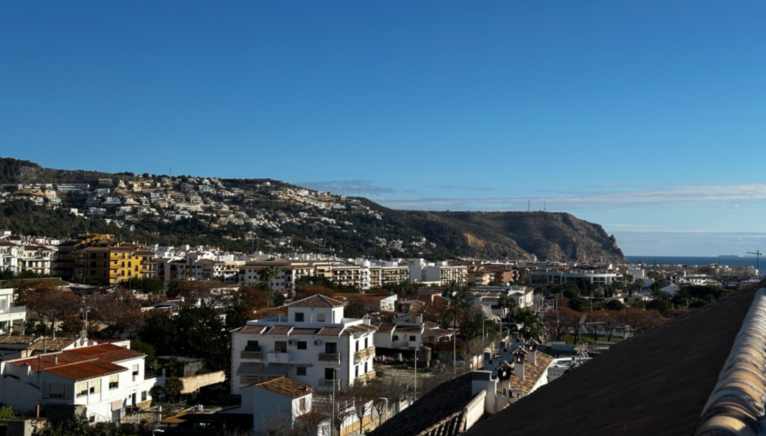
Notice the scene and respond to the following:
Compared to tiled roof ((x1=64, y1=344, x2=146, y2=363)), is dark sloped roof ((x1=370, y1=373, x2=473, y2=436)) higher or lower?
higher

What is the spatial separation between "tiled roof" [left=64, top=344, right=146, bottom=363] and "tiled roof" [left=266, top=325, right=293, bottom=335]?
24.1 feet

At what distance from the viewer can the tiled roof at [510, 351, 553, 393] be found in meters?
17.4

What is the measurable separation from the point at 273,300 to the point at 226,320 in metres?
21.4

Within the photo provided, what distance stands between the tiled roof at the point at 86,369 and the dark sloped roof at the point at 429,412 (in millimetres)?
19029

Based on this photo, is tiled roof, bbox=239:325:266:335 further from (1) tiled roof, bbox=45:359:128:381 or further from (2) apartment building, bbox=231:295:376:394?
(1) tiled roof, bbox=45:359:128:381

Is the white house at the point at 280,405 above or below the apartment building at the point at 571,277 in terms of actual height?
below

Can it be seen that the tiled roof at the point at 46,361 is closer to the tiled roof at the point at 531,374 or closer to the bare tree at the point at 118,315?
the bare tree at the point at 118,315

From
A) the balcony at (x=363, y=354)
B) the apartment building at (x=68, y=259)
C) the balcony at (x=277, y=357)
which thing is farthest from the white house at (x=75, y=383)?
the apartment building at (x=68, y=259)

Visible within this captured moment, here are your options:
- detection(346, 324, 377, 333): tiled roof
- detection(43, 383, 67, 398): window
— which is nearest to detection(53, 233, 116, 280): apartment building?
detection(346, 324, 377, 333): tiled roof

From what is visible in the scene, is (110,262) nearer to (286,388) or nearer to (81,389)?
(81,389)

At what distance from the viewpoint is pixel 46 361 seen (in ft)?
107

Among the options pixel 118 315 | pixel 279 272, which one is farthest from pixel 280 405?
pixel 279 272

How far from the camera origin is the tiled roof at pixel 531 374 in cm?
1736

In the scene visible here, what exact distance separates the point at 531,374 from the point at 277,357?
22732mm
